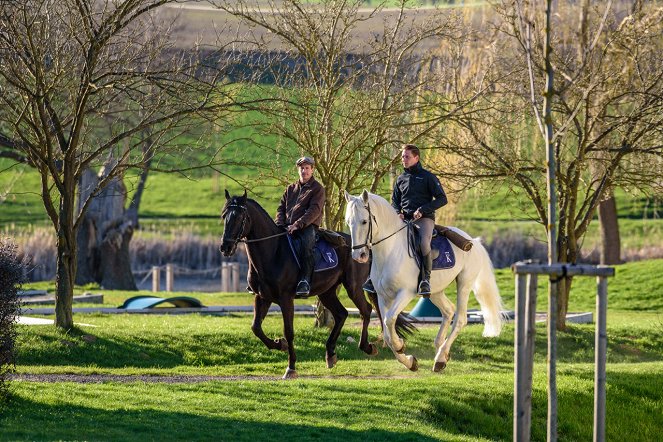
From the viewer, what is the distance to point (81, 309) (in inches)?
1148

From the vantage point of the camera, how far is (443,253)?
18.0 meters

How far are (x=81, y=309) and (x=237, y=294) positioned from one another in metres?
8.71

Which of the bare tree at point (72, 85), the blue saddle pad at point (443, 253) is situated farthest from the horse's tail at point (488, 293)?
the bare tree at point (72, 85)

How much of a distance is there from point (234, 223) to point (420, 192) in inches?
109

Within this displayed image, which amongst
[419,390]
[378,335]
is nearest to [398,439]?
[419,390]

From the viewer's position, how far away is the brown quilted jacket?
18047 mm

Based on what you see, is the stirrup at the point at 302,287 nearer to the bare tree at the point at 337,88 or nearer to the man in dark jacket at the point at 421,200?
the man in dark jacket at the point at 421,200

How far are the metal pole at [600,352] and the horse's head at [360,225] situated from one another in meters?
5.21

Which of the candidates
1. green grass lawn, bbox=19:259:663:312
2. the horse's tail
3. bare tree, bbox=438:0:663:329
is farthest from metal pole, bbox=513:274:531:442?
green grass lawn, bbox=19:259:663:312

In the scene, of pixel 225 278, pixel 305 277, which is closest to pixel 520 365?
pixel 305 277

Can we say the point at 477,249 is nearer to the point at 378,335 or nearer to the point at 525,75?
the point at 378,335

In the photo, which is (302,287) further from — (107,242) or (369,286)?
(107,242)

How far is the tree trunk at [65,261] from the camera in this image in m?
21.3

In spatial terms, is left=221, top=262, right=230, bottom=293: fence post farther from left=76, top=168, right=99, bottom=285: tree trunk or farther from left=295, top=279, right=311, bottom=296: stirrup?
left=295, top=279, right=311, bottom=296: stirrup
